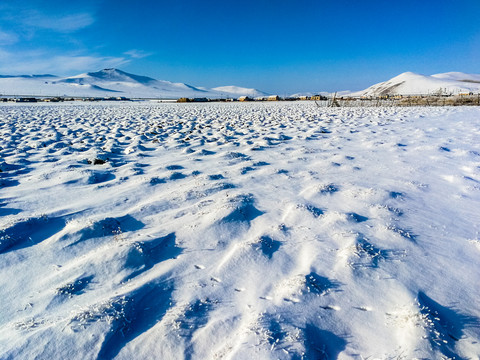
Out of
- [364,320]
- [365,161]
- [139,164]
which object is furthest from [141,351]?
[365,161]

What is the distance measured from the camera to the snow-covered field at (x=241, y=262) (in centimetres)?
167

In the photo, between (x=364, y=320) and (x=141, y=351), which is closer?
(x=141, y=351)

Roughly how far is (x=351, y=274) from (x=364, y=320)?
0.40 meters

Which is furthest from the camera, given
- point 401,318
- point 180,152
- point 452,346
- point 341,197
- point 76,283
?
point 180,152

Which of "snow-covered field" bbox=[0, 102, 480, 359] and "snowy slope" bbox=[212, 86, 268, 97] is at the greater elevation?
"snow-covered field" bbox=[0, 102, 480, 359]

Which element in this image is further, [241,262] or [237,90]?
[237,90]

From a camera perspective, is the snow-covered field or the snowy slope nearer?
the snow-covered field

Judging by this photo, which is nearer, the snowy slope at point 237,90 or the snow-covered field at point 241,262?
the snow-covered field at point 241,262

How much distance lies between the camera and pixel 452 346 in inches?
63.4

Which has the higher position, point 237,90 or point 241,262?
point 241,262

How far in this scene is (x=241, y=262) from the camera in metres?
2.34

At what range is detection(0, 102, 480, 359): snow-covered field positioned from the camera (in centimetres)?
167

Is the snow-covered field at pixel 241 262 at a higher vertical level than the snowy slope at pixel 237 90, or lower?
higher

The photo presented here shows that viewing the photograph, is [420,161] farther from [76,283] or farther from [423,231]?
[76,283]
